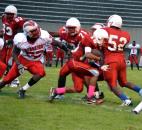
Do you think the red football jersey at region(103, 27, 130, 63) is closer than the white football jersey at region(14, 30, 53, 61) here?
Yes

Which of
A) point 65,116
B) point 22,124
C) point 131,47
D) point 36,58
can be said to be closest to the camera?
point 22,124

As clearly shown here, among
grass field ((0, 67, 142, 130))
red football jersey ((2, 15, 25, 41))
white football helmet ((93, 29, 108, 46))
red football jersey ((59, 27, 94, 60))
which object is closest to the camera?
grass field ((0, 67, 142, 130))

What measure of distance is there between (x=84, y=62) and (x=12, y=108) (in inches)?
72.4

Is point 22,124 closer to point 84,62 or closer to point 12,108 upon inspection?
point 12,108

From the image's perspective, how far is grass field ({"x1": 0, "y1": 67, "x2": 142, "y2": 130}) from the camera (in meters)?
6.40

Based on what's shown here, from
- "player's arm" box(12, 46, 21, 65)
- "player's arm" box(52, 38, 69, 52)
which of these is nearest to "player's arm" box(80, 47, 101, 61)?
"player's arm" box(52, 38, 69, 52)

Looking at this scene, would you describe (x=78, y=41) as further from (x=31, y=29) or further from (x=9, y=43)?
(x=9, y=43)

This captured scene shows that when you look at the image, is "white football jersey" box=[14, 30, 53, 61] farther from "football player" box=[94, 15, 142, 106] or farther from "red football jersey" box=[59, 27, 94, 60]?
"football player" box=[94, 15, 142, 106]

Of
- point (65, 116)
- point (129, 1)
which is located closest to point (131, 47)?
point (129, 1)

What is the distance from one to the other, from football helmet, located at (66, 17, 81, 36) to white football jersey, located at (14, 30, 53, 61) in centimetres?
45

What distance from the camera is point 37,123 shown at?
650 cm

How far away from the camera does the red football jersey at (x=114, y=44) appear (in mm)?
8344

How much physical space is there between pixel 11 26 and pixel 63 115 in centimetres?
405

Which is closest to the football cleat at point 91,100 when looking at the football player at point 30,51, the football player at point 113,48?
the football player at point 113,48
